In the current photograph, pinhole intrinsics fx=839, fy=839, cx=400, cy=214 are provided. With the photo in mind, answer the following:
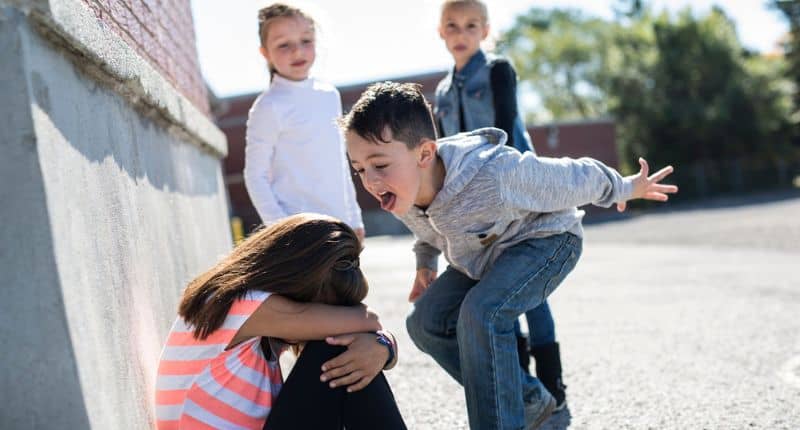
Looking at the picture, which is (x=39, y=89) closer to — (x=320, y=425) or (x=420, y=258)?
(x=320, y=425)

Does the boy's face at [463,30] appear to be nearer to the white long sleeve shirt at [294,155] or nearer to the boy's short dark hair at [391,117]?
the white long sleeve shirt at [294,155]

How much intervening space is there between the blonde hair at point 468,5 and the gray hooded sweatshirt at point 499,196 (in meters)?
1.22

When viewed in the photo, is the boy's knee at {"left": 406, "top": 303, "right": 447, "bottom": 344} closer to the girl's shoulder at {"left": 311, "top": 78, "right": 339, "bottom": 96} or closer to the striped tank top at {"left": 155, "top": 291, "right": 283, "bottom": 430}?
the striped tank top at {"left": 155, "top": 291, "right": 283, "bottom": 430}

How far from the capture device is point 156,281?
121 inches

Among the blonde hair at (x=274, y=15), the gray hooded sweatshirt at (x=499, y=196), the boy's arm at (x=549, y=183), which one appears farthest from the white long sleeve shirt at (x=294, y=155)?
the boy's arm at (x=549, y=183)

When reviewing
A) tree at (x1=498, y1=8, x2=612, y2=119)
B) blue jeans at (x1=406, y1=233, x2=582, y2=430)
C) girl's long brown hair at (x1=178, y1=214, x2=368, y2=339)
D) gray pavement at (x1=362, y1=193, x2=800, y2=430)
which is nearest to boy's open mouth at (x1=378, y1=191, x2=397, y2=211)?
girl's long brown hair at (x1=178, y1=214, x2=368, y2=339)

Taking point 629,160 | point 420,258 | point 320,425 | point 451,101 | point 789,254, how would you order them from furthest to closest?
point 629,160 < point 789,254 < point 451,101 < point 420,258 < point 320,425

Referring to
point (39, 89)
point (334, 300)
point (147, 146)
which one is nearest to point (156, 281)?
point (147, 146)

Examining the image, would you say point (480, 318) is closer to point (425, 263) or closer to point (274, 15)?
point (425, 263)

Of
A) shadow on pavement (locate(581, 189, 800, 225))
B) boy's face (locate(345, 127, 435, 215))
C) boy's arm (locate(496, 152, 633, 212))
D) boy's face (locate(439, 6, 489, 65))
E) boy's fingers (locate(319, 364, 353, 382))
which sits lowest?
shadow on pavement (locate(581, 189, 800, 225))

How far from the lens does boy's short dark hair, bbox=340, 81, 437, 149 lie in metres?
2.90

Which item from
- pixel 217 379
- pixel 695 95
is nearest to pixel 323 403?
pixel 217 379

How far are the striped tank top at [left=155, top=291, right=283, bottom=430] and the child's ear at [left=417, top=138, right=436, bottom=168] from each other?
81 centimetres

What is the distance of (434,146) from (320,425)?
1.11 meters
